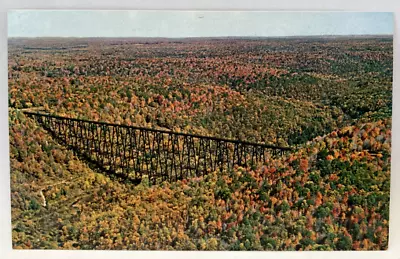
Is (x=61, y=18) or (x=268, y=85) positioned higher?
(x=61, y=18)

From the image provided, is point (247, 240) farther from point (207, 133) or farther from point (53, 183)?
point (53, 183)

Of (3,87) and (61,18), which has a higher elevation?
(61,18)

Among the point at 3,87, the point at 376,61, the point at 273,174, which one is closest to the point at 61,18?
the point at 3,87

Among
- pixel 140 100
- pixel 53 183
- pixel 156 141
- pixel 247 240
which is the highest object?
pixel 140 100

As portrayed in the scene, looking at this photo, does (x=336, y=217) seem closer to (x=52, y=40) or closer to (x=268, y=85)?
(x=268, y=85)

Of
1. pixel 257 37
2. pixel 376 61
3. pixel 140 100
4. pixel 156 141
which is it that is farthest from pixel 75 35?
pixel 376 61

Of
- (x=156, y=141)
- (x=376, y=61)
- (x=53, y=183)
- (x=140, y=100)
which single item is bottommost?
(x=53, y=183)
